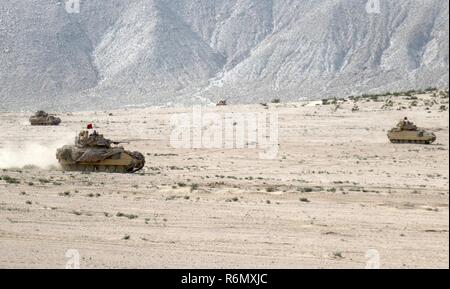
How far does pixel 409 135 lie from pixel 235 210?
23004mm

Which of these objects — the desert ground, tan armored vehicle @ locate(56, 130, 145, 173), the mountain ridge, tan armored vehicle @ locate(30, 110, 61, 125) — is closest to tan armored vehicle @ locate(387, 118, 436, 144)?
the desert ground

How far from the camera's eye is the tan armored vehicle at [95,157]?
25.6 metres

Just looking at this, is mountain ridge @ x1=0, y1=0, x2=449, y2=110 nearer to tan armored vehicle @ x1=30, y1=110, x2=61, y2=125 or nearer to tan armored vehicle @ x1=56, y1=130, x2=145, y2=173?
tan armored vehicle @ x1=30, y1=110, x2=61, y2=125

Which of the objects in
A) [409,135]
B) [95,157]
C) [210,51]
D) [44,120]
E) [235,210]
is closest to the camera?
[235,210]

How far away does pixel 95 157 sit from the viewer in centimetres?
2545

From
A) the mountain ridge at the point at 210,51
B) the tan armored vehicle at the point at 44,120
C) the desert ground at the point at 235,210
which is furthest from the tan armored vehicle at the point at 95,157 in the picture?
the mountain ridge at the point at 210,51

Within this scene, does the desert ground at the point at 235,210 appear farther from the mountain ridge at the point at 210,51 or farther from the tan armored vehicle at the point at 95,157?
the mountain ridge at the point at 210,51

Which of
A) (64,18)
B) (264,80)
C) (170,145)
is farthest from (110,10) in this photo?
(170,145)

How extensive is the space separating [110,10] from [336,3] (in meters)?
34.1

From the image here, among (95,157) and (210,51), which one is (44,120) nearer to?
A: (95,157)

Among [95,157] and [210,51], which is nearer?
[95,157]

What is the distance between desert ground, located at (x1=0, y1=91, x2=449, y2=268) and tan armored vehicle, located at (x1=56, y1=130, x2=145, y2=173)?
777 mm

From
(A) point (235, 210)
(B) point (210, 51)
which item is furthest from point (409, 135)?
(B) point (210, 51)
